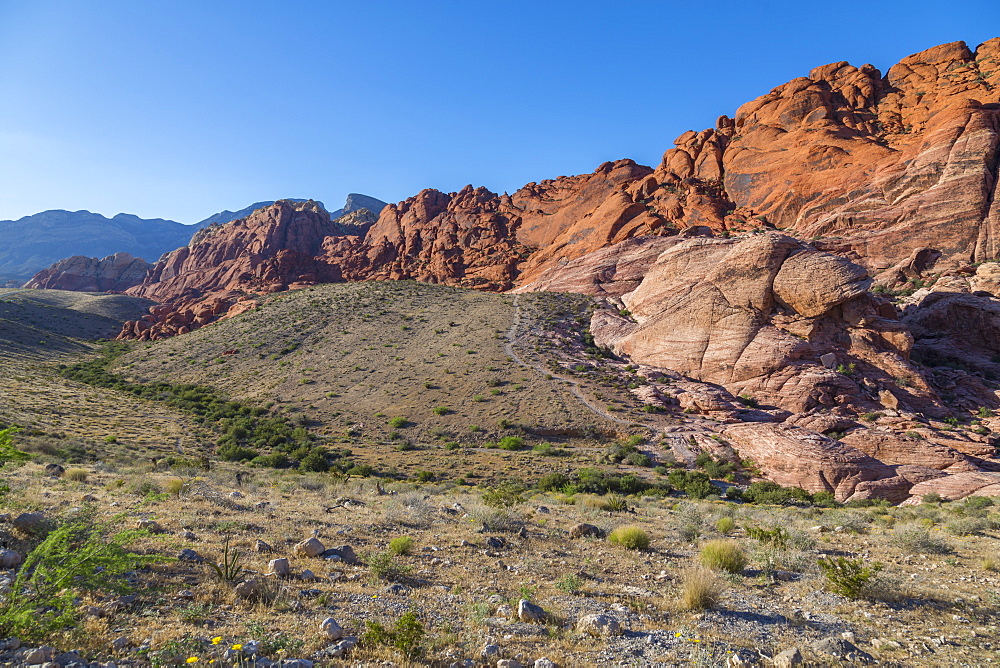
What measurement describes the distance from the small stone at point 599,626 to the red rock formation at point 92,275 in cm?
16206

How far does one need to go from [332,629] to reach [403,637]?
808 mm

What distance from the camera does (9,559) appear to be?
539cm

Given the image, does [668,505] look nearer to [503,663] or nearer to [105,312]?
[503,663]

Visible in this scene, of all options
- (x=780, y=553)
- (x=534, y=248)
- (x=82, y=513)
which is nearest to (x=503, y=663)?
(x=780, y=553)

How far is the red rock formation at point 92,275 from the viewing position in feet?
393

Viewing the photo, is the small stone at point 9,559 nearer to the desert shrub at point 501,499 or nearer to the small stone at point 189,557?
the small stone at point 189,557

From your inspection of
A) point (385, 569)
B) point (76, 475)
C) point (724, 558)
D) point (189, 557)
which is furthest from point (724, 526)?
point (76, 475)

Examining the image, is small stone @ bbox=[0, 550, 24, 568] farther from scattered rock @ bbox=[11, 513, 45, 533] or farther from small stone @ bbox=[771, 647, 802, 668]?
small stone @ bbox=[771, 647, 802, 668]

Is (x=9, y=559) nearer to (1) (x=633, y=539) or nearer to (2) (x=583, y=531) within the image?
(2) (x=583, y=531)

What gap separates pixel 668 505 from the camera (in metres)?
16.6

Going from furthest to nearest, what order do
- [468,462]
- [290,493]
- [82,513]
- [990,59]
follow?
1. [990,59]
2. [468,462]
3. [290,493]
4. [82,513]

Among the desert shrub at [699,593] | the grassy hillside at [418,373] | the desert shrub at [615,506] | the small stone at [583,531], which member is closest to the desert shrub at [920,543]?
the desert shrub at [699,593]

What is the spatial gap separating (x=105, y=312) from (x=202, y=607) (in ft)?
371

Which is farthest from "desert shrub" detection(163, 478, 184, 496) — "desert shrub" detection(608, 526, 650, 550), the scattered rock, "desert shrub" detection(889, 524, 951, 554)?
"desert shrub" detection(889, 524, 951, 554)
